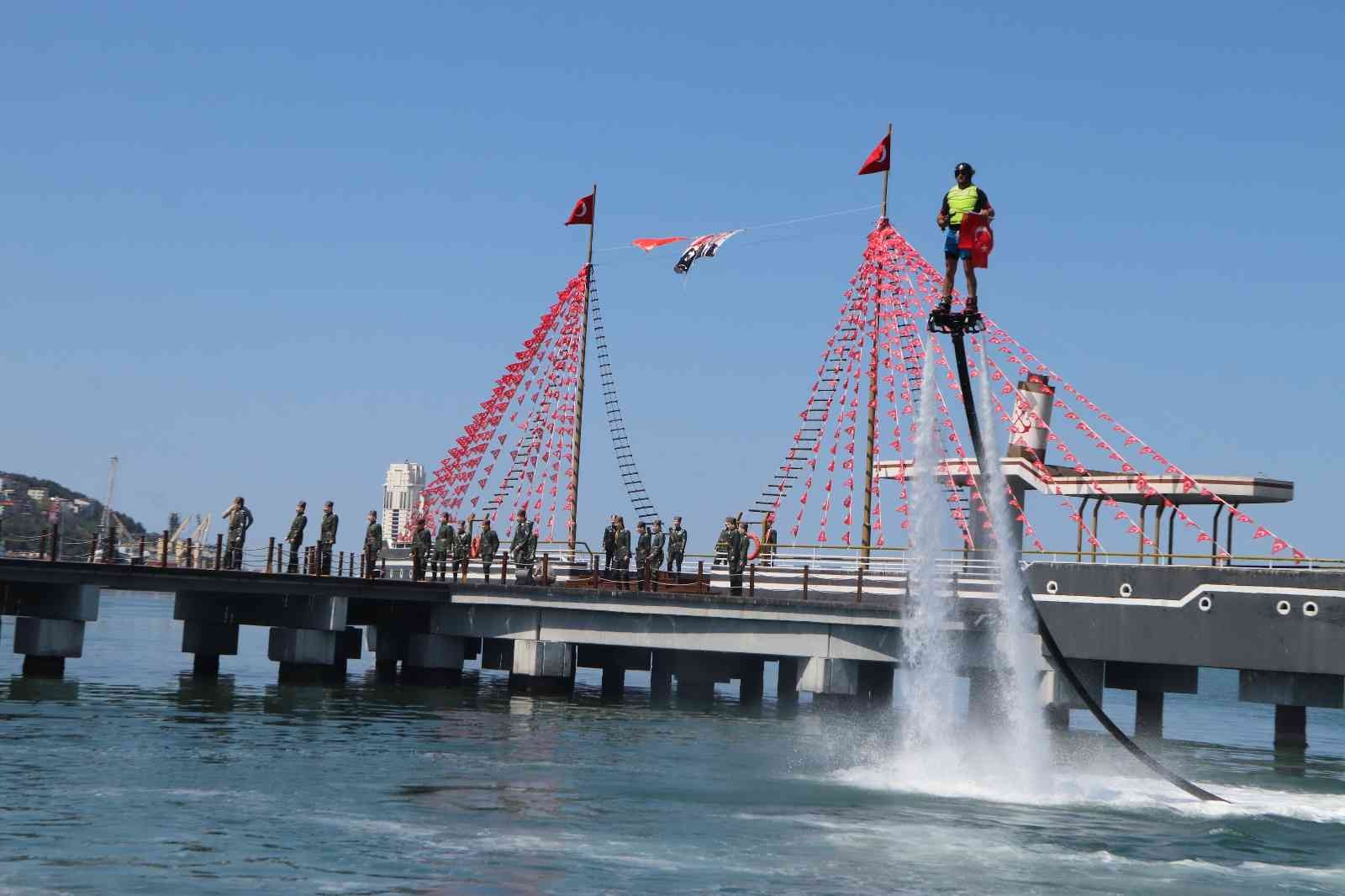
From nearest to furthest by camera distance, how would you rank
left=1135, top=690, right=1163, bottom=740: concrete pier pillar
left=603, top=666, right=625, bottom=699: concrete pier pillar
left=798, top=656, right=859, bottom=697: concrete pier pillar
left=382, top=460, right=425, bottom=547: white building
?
left=798, top=656, right=859, bottom=697: concrete pier pillar, left=1135, top=690, right=1163, bottom=740: concrete pier pillar, left=603, top=666, right=625, bottom=699: concrete pier pillar, left=382, top=460, right=425, bottom=547: white building

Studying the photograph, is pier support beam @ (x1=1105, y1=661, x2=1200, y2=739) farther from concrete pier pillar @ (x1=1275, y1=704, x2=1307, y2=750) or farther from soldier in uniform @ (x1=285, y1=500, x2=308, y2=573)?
soldier in uniform @ (x1=285, y1=500, x2=308, y2=573)

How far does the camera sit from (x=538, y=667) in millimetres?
45188

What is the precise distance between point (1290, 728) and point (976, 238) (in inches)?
1010

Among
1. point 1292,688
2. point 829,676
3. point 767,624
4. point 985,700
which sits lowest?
point 985,700

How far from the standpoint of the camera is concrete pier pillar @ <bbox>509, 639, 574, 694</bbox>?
45.1m

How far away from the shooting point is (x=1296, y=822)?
25328 mm

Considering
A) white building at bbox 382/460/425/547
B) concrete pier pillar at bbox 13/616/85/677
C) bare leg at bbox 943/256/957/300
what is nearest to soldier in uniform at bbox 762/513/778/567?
concrete pier pillar at bbox 13/616/85/677

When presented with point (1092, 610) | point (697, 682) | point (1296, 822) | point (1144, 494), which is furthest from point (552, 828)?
point (697, 682)

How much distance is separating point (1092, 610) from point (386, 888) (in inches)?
917

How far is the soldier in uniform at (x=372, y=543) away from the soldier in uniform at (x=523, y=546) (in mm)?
3863

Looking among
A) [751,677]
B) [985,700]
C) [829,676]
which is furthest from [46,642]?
[985,700]

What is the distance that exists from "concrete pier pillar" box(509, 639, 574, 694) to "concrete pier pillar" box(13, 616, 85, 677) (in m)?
11.3

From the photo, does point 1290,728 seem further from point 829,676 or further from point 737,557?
point 737,557

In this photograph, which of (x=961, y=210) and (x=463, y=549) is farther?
(x=463, y=549)
